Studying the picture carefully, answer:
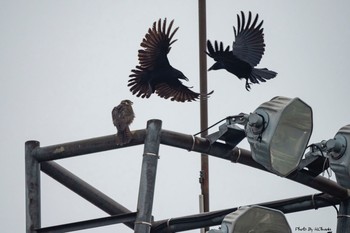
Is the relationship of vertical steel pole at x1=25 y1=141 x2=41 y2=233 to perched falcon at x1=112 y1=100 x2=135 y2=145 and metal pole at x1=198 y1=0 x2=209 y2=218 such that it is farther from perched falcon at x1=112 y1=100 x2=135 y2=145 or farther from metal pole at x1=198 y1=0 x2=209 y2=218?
metal pole at x1=198 y1=0 x2=209 y2=218

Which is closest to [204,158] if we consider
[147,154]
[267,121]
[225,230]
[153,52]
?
[153,52]

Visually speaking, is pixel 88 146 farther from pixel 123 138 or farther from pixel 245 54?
pixel 245 54

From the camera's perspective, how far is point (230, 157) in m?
8.70

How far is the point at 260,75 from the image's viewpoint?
12.2 metres

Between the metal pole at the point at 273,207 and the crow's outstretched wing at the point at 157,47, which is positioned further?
the crow's outstretched wing at the point at 157,47

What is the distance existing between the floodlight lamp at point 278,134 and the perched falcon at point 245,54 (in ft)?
15.6

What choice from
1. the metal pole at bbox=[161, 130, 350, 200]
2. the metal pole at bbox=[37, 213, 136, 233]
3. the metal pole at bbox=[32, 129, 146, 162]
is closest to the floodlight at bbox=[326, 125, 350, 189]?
the metal pole at bbox=[161, 130, 350, 200]

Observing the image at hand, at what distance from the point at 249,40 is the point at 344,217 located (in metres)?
5.01

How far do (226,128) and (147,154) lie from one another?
600 millimetres

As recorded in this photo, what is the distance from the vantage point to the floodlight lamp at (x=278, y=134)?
6.77 m

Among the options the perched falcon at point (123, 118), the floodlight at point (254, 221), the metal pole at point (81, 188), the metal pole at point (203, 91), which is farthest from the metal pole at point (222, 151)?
the floodlight at point (254, 221)

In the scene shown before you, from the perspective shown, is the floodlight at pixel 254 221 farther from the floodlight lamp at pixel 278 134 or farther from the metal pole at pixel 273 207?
the metal pole at pixel 273 207

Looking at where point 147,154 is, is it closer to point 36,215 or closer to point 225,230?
point 36,215

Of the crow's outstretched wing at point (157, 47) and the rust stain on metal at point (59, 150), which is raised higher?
the crow's outstretched wing at point (157, 47)
